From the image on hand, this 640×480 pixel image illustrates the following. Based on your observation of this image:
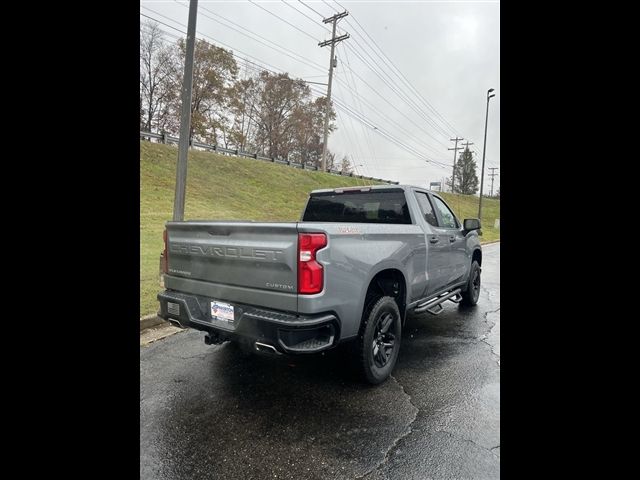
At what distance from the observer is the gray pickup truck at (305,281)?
2.64 metres

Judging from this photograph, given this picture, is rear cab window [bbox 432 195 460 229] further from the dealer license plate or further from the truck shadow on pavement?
the dealer license plate

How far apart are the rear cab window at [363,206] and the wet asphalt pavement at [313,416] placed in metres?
1.53

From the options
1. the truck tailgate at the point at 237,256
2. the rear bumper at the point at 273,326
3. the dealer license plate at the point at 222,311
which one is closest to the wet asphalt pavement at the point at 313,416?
the rear bumper at the point at 273,326

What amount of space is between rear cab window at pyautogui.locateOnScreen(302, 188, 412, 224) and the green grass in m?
4.69

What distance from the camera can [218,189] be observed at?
65.5 ft

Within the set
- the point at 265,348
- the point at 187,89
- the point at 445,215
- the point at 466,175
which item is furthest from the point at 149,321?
the point at 466,175

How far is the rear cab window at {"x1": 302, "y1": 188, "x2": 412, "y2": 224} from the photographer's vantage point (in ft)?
13.9

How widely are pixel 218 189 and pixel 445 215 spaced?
54.4 ft
